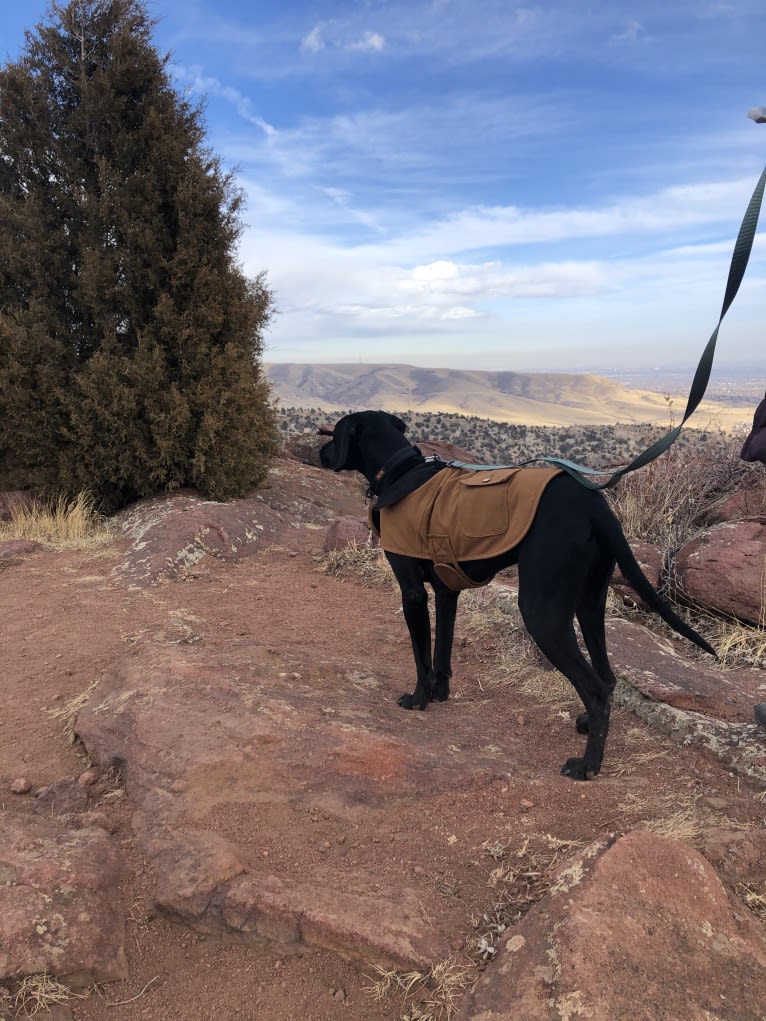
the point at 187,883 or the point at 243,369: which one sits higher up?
the point at 243,369

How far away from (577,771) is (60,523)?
736cm

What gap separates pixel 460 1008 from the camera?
1921mm

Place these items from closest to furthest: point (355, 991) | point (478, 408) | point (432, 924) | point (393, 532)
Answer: point (355, 991) → point (432, 924) → point (393, 532) → point (478, 408)

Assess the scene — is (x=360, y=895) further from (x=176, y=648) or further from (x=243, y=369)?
(x=243, y=369)

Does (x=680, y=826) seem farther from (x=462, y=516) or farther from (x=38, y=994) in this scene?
(x=38, y=994)

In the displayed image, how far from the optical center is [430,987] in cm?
204

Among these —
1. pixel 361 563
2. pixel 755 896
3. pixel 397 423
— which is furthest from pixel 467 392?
pixel 755 896

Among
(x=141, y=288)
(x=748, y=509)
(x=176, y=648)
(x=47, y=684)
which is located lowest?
(x=47, y=684)

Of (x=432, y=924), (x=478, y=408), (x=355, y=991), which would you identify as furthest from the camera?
(x=478, y=408)

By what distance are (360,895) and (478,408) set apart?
90272 millimetres

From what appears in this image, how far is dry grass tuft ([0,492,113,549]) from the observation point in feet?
26.7

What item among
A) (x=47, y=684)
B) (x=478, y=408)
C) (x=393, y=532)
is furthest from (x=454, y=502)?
(x=478, y=408)

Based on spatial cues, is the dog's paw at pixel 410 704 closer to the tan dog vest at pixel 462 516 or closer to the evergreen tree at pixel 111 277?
the tan dog vest at pixel 462 516

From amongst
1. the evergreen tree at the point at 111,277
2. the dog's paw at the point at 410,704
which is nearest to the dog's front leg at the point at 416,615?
the dog's paw at the point at 410,704
